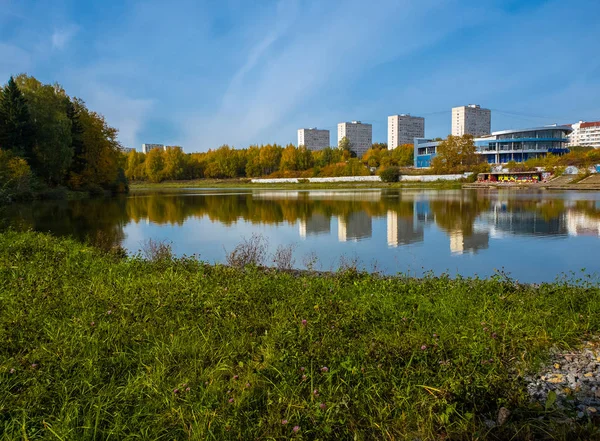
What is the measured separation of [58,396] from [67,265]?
16.5ft

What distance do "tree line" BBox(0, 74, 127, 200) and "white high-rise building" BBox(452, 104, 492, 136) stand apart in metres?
129

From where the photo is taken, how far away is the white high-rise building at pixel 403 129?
170750 millimetres

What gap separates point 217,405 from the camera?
10.6ft

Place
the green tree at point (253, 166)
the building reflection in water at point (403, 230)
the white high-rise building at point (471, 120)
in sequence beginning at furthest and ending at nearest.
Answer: the white high-rise building at point (471, 120) < the green tree at point (253, 166) < the building reflection in water at point (403, 230)

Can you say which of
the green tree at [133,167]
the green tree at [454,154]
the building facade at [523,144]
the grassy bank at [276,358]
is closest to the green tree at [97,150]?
the grassy bank at [276,358]

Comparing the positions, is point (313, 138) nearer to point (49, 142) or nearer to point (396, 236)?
point (49, 142)

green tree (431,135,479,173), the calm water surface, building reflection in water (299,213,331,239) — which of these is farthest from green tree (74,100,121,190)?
green tree (431,135,479,173)

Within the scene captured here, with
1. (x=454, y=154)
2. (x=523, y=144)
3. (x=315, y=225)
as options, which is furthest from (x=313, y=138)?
(x=315, y=225)

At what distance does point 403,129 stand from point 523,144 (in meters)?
80.7

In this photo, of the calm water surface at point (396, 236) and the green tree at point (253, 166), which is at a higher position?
the green tree at point (253, 166)

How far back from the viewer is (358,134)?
7269 inches

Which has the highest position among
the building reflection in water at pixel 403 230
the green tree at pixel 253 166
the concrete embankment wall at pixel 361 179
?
the green tree at pixel 253 166

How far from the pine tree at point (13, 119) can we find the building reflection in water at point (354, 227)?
2879cm

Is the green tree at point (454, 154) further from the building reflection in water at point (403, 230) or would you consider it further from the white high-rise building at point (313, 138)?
the white high-rise building at point (313, 138)
